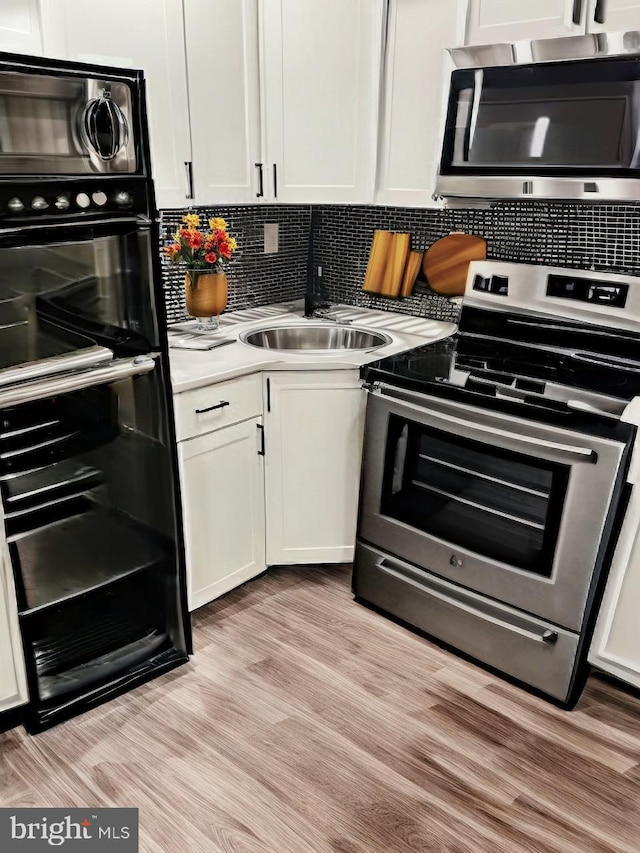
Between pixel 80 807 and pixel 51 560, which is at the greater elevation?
pixel 51 560

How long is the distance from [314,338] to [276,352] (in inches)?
18.2

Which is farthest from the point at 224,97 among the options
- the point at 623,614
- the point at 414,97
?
the point at 623,614

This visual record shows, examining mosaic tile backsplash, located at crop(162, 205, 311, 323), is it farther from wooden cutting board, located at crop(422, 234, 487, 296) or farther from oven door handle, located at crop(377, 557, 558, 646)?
oven door handle, located at crop(377, 557, 558, 646)

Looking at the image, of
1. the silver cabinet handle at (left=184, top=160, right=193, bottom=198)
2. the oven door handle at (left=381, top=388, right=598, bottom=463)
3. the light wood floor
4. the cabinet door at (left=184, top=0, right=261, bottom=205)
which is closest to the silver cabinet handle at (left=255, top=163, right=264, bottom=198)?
the cabinet door at (left=184, top=0, right=261, bottom=205)

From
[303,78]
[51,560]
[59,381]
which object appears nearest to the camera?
[59,381]

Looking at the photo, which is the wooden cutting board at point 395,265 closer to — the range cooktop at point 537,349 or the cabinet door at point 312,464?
the range cooktop at point 537,349

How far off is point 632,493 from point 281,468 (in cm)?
116

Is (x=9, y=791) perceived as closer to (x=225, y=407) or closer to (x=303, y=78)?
(x=225, y=407)

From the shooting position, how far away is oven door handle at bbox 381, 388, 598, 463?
74.4 inches

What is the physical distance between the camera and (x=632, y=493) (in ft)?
6.26

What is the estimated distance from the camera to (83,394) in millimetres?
1843

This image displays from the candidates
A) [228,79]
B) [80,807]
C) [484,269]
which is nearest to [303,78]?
[228,79]

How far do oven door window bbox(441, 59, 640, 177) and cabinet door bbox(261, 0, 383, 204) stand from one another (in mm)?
355

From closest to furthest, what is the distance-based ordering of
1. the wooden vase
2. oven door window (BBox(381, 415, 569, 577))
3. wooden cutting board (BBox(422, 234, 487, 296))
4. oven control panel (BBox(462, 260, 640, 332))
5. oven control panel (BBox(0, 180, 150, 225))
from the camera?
oven control panel (BBox(0, 180, 150, 225)) → oven door window (BBox(381, 415, 569, 577)) → oven control panel (BBox(462, 260, 640, 332)) → the wooden vase → wooden cutting board (BBox(422, 234, 487, 296))
